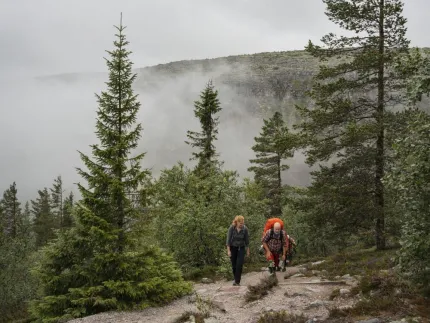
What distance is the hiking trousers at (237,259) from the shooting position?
12109 mm

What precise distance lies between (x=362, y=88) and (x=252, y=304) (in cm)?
1124

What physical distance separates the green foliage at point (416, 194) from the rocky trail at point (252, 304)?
1.93 meters

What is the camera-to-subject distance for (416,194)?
7.21 m

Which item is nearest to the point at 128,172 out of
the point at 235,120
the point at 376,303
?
the point at 376,303

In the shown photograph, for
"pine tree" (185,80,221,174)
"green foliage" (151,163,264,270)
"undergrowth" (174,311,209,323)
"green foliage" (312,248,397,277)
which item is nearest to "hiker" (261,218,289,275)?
"green foliage" (312,248,397,277)

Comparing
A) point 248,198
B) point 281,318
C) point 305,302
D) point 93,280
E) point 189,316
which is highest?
point 248,198

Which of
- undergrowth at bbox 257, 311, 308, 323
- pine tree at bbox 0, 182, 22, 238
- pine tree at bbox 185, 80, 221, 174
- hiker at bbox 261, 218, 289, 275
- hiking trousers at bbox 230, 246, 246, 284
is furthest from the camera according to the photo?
pine tree at bbox 0, 182, 22, 238

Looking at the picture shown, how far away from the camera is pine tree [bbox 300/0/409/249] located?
51.0 feet

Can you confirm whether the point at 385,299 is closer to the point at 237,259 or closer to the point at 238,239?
the point at 238,239

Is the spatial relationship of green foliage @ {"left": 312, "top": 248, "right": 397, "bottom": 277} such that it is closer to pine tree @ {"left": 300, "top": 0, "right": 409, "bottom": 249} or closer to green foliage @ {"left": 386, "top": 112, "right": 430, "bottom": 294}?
pine tree @ {"left": 300, "top": 0, "right": 409, "bottom": 249}

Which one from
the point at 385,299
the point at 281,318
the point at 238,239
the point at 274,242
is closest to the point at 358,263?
the point at 274,242

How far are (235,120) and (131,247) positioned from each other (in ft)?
437

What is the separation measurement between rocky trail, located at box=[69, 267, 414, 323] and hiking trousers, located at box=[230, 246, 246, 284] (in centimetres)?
42

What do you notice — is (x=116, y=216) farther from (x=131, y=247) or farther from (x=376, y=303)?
(x=376, y=303)
